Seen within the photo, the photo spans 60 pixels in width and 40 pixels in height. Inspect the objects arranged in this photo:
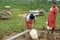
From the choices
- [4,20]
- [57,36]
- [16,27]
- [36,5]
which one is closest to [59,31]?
[57,36]

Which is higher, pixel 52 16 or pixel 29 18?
pixel 29 18

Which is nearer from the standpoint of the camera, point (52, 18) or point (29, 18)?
point (29, 18)

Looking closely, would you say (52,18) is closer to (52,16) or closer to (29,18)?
(52,16)

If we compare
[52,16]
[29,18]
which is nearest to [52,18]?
[52,16]

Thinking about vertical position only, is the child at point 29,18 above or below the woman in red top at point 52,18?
above

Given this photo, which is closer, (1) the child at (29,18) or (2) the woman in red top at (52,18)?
(1) the child at (29,18)

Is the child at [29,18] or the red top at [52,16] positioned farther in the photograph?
the red top at [52,16]

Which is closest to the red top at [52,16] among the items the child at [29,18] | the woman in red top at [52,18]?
the woman in red top at [52,18]

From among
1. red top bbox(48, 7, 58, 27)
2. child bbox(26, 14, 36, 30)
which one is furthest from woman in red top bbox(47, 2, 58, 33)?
child bbox(26, 14, 36, 30)

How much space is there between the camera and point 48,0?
16.5 m

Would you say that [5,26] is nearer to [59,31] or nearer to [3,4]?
[59,31]

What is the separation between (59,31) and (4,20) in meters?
3.62

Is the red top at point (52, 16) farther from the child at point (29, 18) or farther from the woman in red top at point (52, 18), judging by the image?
the child at point (29, 18)

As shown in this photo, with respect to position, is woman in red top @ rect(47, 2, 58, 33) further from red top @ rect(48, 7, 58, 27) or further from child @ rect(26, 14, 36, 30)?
child @ rect(26, 14, 36, 30)
